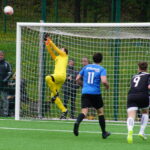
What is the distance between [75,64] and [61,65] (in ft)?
2.95

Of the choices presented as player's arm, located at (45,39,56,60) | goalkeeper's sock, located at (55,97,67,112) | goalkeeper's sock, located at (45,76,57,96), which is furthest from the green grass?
player's arm, located at (45,39,56,60)

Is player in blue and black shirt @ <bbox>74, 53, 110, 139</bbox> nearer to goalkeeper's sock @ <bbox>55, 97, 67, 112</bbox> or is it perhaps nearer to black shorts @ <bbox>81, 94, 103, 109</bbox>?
black shorts @ <bbox>81, 94, 103, 109</bbox>

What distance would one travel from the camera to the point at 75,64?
16594mm

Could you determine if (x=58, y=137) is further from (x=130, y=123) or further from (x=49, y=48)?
(x=49, y=48)

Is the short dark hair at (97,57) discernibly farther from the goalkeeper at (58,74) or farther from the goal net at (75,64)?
the goal net at (75,64)

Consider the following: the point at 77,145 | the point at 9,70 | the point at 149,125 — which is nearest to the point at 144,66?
the point at 77,145

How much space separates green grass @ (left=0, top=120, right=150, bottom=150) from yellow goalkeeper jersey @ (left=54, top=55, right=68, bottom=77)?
1296 millimetres

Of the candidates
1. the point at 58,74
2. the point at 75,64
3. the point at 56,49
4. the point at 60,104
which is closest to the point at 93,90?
the point at 56,49

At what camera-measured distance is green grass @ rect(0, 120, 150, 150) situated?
425 inches

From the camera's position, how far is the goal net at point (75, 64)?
16.3 metres

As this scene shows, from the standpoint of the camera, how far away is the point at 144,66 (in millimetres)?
Answer: 11711

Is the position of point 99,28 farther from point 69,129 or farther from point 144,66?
point 144,66

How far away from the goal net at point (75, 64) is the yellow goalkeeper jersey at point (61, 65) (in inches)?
30.4

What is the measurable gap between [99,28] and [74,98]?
82.0 inches
